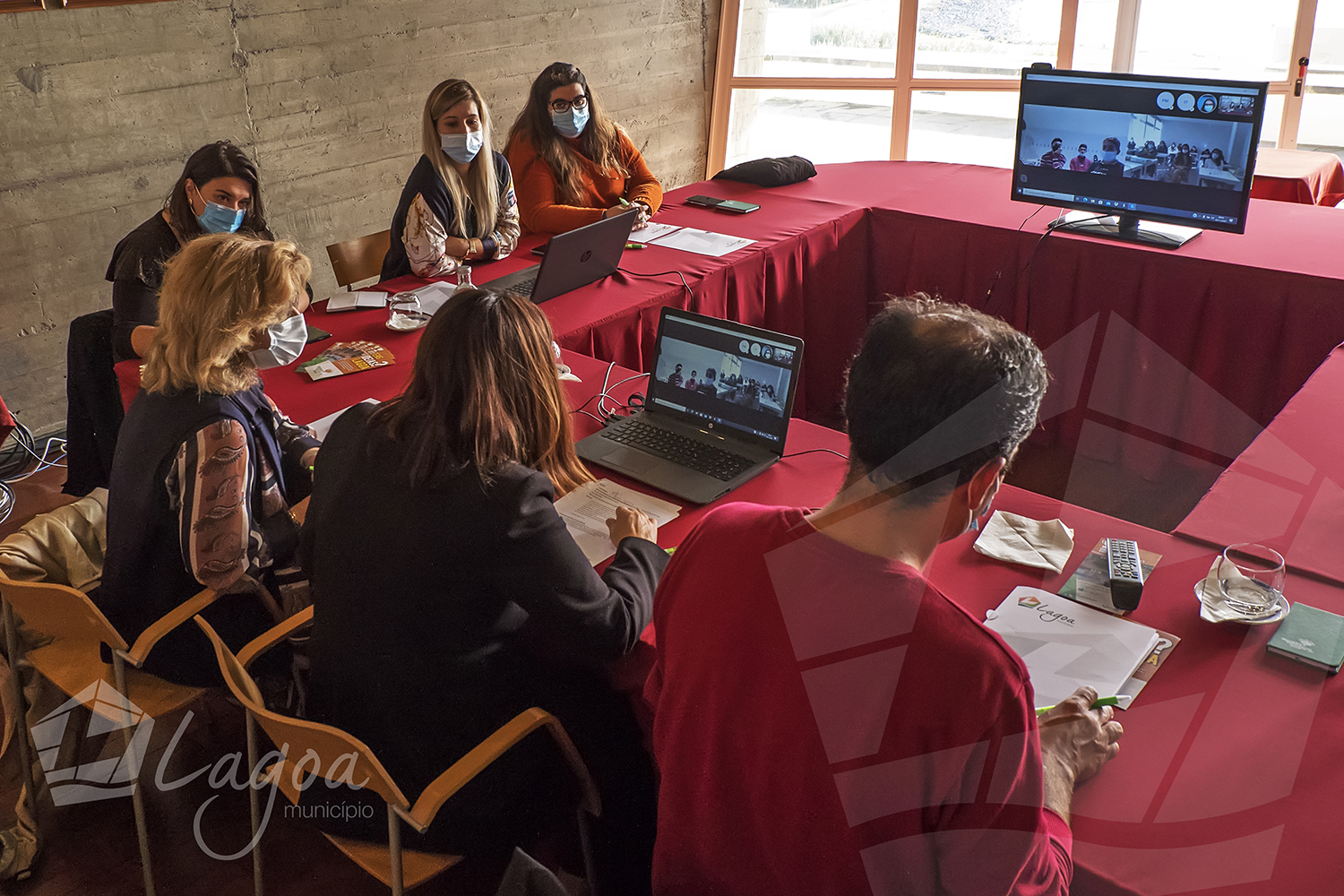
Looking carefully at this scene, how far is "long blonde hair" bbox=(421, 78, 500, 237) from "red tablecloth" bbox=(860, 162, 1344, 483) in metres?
1.40

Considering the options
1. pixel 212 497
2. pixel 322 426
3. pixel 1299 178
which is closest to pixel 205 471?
pixel 212 497

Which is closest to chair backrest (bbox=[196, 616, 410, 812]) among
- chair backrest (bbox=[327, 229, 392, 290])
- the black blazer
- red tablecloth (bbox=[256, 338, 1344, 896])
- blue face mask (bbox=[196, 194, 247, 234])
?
the black blazer

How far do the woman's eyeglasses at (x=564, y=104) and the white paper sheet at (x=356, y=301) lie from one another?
43.3 inches

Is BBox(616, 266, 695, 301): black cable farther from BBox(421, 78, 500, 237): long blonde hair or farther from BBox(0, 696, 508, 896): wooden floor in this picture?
BBox(0, 696, 508, 896): wooden floor

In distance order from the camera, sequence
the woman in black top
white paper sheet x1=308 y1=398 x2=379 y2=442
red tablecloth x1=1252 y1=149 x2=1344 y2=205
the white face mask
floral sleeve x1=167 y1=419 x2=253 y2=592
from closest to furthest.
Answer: floral sleeve x1=167 y1=419 x2=253 y2=592 < white paper sheet x1=308 y1=398 x2=379 y2=442 < the white face mask < the woman in black top < red tablecloth x1=1252 y1=149 x2=1344 y2=205

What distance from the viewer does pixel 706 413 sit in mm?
1997

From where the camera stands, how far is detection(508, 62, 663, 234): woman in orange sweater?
11.4ft

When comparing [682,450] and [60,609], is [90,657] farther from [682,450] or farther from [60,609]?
[682,450]

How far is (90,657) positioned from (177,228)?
1180mm

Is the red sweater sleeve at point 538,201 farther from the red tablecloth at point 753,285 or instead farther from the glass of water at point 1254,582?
the glass of water at point 1254,582

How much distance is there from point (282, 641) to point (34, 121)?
8.28 feet

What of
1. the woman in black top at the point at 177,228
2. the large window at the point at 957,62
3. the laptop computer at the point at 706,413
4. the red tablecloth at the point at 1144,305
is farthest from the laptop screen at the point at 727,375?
the large window at the point at 957,62

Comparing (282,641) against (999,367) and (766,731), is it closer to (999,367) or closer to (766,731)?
(766,731)

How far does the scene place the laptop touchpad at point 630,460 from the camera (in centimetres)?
191
